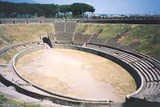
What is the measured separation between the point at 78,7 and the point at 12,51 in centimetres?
5508

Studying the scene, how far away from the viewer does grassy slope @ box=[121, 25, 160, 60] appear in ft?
169

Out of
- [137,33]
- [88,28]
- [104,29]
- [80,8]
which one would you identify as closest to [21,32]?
[88,28]

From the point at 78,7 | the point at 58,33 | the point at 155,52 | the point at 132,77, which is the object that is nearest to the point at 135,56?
the point at 155,52

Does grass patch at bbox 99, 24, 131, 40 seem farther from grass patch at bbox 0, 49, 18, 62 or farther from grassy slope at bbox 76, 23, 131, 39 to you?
grass patch at bbox 0, 49, 18, 62

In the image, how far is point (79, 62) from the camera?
53.5m

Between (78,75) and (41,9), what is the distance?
6493 centimetres

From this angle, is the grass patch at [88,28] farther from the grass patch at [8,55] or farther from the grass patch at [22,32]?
the grass patch at [8,55]

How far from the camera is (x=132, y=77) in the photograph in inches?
1737

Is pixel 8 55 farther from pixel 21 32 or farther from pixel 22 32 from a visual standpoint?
pixel 22 32

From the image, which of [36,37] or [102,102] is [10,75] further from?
[36,37]

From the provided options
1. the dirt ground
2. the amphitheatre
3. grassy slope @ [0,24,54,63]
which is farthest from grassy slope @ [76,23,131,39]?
the dirt ground

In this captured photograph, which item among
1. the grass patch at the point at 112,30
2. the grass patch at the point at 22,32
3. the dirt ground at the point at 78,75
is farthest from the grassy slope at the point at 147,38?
the grass patch at the point at 22,32

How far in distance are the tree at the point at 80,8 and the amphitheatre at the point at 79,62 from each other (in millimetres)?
25913

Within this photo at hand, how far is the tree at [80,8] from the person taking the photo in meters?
108
